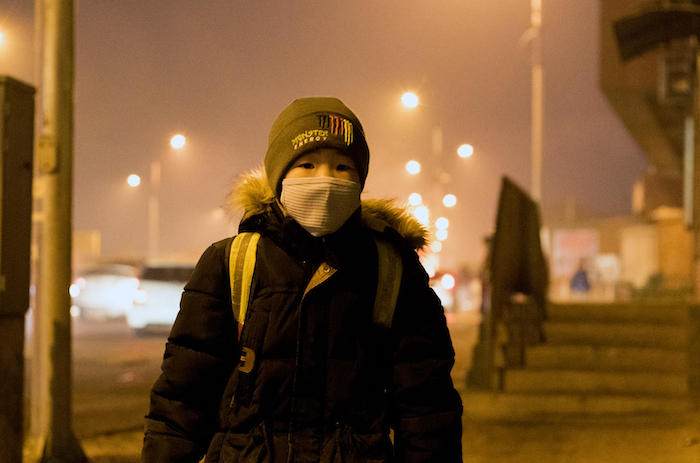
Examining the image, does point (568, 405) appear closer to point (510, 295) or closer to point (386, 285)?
point (510, 295)

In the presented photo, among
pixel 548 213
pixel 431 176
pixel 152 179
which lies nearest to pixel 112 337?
pixel 431 176

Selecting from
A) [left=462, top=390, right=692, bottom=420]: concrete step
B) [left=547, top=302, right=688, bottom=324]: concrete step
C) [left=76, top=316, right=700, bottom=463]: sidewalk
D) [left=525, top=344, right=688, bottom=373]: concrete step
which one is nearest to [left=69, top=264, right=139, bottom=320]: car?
[left=547, top=302, right=688, bottom=324]: concrete step

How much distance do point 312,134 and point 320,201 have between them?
0.67 ft

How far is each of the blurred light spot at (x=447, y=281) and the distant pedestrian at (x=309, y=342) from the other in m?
28.4

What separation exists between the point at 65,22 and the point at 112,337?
14.4m

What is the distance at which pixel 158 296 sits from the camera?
17391 millimetres

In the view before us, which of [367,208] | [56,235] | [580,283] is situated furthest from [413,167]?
[367,208]

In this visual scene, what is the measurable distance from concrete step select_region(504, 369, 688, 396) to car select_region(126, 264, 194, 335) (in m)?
9.58

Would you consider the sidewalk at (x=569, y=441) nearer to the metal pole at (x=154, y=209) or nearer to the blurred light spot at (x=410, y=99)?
the blurred light spot at (x=410, y=99)

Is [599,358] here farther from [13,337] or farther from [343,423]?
[343,423]

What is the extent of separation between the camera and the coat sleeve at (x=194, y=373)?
7.38 feet

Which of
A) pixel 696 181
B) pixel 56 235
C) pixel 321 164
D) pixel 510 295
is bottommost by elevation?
pixel 510 295

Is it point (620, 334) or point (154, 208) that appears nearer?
point (620, 334)

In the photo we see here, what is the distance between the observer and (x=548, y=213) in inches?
4456
